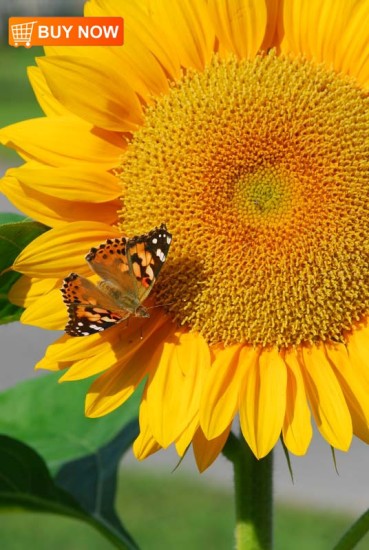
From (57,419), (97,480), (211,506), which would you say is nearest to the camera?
(97,480)

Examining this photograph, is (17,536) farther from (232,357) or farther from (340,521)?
(232,357)

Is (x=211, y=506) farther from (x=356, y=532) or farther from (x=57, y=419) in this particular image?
(x=356, y=532)

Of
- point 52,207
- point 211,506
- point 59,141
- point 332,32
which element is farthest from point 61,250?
point 211,506

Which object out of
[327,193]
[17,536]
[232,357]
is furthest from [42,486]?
[17,536]

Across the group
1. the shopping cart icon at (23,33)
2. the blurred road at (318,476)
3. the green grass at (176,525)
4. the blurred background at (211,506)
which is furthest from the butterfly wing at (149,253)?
the blurred road at (318,476)

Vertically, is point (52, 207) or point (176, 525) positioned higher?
point (52, 207)
